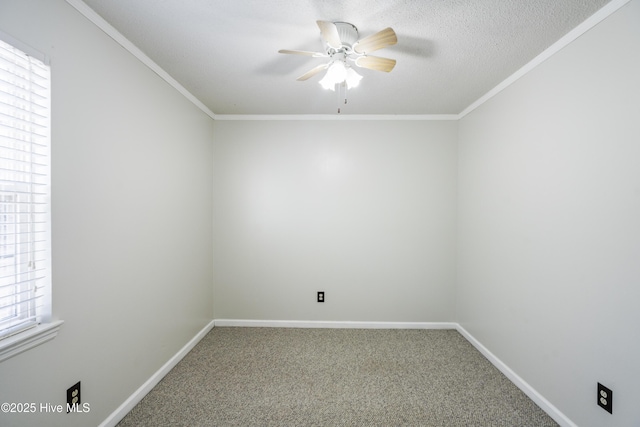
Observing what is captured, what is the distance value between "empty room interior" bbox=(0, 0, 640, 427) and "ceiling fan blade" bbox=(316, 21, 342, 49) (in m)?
0.02

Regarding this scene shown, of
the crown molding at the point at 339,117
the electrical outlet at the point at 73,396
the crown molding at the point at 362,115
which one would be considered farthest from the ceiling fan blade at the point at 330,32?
the electrical outlet at the point at 73,396

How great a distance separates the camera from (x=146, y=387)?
201cm

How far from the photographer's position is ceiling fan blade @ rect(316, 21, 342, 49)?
1.33 meters

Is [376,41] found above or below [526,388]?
above

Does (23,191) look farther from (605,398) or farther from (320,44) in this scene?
(605,398)

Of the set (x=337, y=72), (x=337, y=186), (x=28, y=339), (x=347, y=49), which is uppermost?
(x=347, y=49)

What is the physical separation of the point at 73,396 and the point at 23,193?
3.55 feet

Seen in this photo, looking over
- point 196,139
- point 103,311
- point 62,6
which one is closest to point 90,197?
point 103,311

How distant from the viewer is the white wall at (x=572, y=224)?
1384 millimetres

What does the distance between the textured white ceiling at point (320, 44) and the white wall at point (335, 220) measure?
641mm

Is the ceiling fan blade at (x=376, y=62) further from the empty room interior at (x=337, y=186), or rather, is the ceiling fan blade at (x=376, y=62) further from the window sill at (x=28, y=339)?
the window sill at (x=28, y=339)

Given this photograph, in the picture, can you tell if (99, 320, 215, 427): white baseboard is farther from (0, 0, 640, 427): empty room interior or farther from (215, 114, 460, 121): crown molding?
(215, 114, 460, 121): crown molding

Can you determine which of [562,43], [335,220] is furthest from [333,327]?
[562,43]

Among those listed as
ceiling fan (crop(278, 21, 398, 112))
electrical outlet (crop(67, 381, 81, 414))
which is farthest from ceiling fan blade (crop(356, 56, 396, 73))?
electrical outlet (crop(67, 381, 81, 414))
